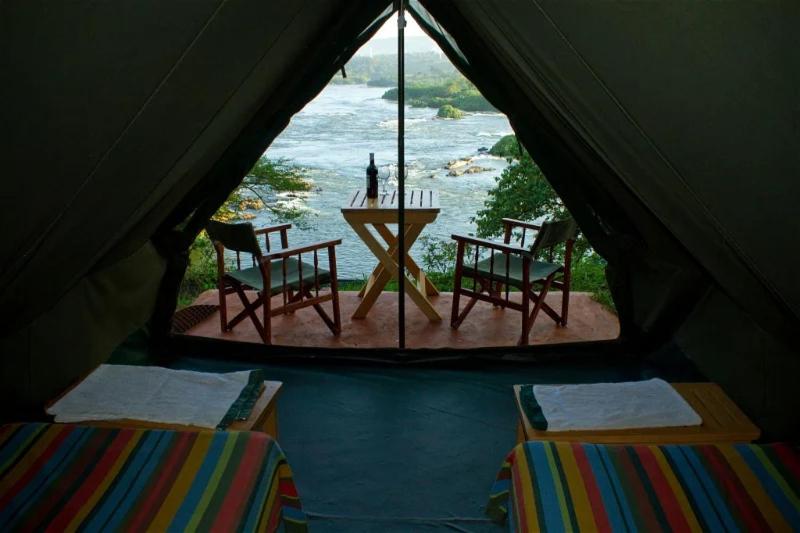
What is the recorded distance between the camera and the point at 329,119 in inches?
268

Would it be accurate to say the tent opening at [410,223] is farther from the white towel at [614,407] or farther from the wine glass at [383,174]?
the white towel at [614,407]

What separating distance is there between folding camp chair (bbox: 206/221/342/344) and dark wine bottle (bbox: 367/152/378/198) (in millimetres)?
502

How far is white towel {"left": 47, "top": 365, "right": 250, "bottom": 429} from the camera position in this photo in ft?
7.40

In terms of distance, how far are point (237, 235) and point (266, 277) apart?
1.00 ft

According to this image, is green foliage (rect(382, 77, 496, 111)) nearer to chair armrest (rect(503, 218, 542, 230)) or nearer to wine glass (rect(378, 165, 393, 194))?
wine glass (rect(378, 165, 393, 194))

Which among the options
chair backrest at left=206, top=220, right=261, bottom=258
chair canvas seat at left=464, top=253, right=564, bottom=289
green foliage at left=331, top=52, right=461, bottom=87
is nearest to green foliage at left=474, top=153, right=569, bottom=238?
green foliage at left=331, top=52, right=461, bottom=87

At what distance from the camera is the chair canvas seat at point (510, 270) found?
3932 mm

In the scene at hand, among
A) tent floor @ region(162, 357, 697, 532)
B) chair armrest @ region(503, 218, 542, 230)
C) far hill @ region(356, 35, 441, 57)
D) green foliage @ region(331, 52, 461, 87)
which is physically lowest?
tent floor @ region(162, 357, 697, 532)

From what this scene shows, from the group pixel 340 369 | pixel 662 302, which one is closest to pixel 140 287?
pixel 340 369

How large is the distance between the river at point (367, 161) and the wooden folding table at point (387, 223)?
56.1 inches

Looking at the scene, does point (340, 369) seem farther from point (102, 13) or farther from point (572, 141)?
point (102, 13)

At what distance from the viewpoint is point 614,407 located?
7.58 ft

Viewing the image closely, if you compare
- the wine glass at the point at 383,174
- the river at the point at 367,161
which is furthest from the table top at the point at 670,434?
the river at the point at 367,161

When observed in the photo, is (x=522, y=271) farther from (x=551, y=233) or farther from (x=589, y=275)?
(x=589, y=275)
